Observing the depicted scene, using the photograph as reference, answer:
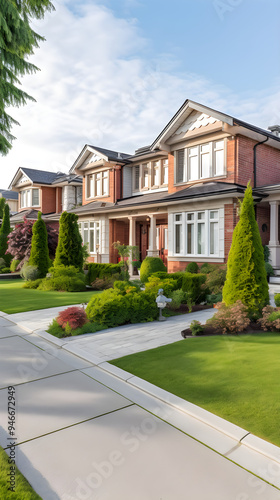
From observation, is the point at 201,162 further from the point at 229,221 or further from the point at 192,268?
the point at 192,268

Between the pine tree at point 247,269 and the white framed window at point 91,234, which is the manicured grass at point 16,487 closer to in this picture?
the pine tree at point 247,269

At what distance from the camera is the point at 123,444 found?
304 cm

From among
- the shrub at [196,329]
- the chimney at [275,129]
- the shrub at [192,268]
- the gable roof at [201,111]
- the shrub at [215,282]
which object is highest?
the chimney at [275,129]

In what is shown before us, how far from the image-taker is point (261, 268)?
746 centimetres

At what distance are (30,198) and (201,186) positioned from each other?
834 inches

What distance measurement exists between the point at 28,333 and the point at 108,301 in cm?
201

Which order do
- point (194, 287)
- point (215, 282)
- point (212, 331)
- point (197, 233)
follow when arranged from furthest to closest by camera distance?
point (197, 233), point (215, 282), point (194, 287), point (212, 331)

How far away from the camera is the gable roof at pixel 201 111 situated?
14266 millimetres

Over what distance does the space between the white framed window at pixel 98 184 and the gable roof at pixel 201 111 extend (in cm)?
575

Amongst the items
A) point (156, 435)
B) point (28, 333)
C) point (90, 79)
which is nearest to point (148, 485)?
point (156, 435)

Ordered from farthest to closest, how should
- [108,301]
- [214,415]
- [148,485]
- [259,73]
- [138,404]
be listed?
[108,301] → [259,73] → [138,404] → [214,415] → [148,485]

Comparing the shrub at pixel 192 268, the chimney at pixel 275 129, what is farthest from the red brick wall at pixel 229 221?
the chimney at pixel 275 129

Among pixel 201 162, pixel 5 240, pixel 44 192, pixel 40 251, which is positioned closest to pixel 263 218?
pixel 201 162

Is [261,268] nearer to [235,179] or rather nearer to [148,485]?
[148,485]
